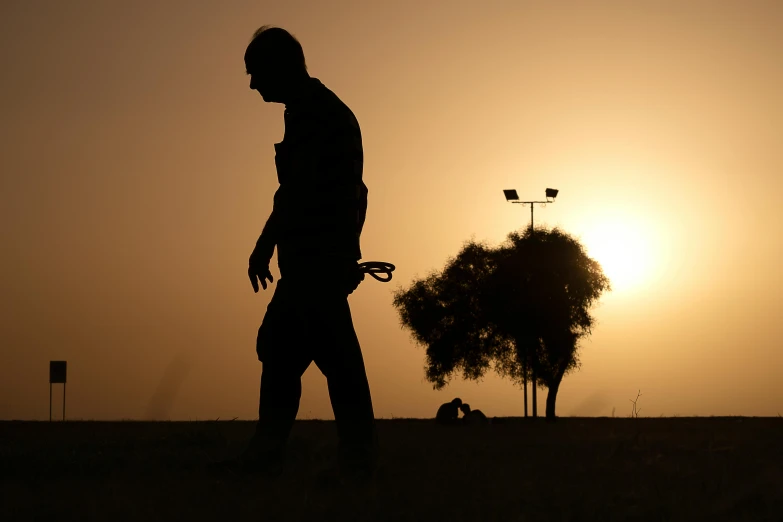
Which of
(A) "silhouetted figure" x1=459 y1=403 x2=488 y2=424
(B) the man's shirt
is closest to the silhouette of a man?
(B) the man's shirt

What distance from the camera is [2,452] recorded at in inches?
297

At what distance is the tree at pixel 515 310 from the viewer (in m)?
51.1

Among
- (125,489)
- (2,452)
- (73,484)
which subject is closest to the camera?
(125,489)

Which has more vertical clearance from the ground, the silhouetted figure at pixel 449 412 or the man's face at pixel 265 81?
the man's face at pixel 265 81

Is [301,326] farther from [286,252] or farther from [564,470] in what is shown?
[564,470]

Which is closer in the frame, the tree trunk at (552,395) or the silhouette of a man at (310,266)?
the silhouette of a man at (310,266)

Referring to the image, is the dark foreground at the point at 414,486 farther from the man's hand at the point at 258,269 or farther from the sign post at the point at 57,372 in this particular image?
the sign post at the point at 57,372

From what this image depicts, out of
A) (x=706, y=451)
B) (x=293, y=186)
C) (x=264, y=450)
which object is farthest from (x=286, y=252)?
(x=706, y=451)

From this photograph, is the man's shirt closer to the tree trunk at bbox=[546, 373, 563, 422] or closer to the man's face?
the man's face

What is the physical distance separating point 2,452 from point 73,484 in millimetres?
2348

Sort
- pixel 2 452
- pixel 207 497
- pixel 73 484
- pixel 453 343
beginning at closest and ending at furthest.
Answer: pixel 207 497
pixel 73 484
pixel 2 452
pixel 453 343

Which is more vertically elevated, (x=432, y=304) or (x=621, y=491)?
(x=432, y=304)

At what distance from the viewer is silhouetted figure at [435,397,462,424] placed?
30.6m

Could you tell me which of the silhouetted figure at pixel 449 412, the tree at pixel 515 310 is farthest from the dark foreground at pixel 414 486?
the tree at pixel 515 310
